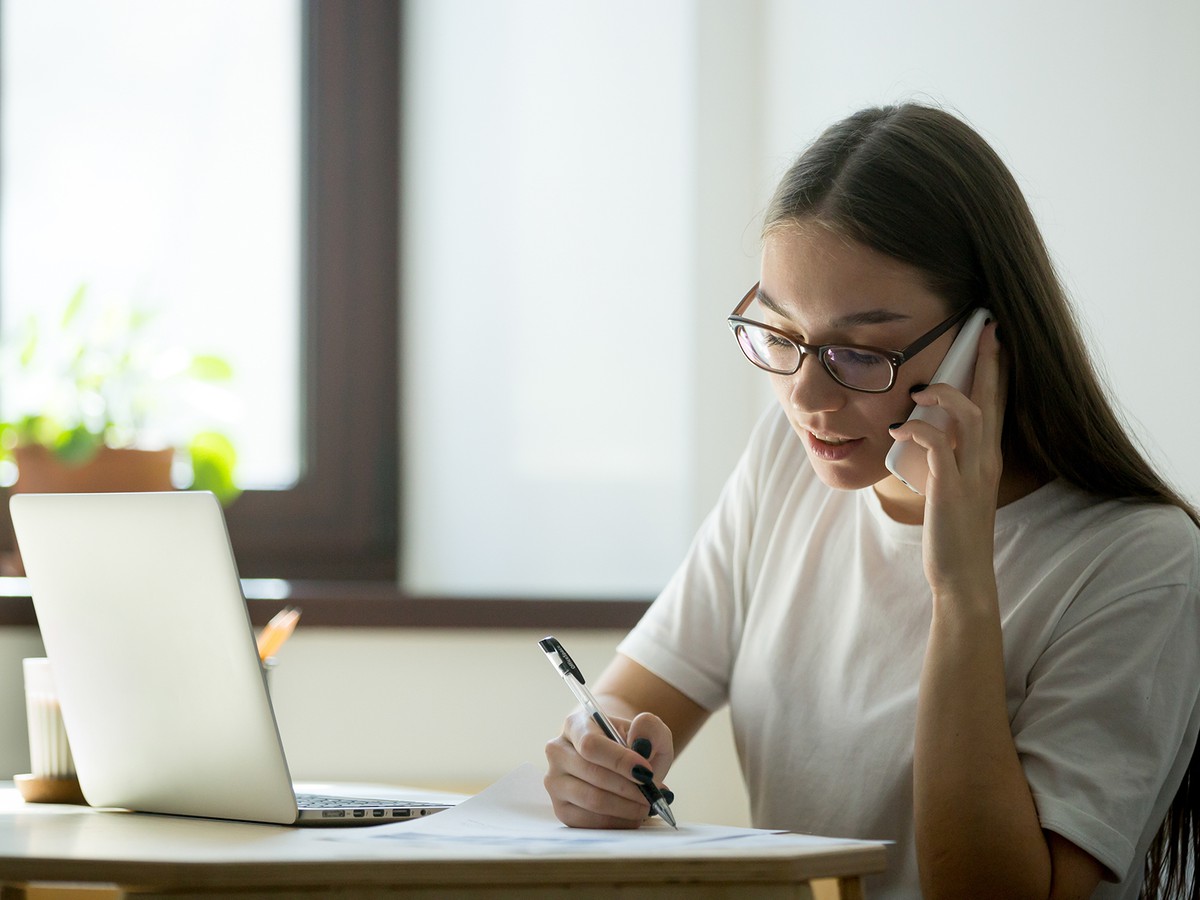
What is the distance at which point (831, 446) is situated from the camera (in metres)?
1.16

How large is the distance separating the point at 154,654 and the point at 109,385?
127 centimetres

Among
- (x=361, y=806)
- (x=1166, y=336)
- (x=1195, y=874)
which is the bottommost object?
(x=1195, y=874)

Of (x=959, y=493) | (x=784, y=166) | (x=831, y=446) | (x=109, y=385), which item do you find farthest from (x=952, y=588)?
(x=109, y=385)

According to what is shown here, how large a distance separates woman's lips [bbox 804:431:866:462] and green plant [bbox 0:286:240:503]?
1247 millimetres

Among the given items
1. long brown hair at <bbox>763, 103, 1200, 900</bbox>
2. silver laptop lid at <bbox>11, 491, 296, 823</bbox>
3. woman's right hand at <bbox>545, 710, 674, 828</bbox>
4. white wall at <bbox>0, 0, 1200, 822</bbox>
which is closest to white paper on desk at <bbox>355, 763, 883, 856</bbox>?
woman's right hand at <bbox>545, 710, 674, 828</bbox>

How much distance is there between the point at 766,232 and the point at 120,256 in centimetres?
143

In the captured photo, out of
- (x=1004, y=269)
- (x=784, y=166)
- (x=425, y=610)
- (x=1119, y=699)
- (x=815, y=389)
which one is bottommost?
(x=425, y=610)

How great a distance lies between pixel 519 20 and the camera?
86.2 inches

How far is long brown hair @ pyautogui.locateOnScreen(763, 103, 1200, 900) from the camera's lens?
43.4 inches

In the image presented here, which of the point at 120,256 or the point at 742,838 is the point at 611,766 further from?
the point at 120,256

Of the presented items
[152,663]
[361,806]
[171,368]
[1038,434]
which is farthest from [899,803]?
[171,368]

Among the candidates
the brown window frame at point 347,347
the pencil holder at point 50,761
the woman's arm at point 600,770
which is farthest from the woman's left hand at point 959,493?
the brown window frame at point 347,347

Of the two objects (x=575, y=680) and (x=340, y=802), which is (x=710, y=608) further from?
(x=340, y=802)

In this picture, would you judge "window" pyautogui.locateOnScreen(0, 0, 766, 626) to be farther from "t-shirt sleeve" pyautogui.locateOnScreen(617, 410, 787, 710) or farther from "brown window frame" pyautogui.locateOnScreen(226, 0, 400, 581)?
"t-shirt sleeve" pyautogui.locateOnScreen(617, 410, 787, 710)
